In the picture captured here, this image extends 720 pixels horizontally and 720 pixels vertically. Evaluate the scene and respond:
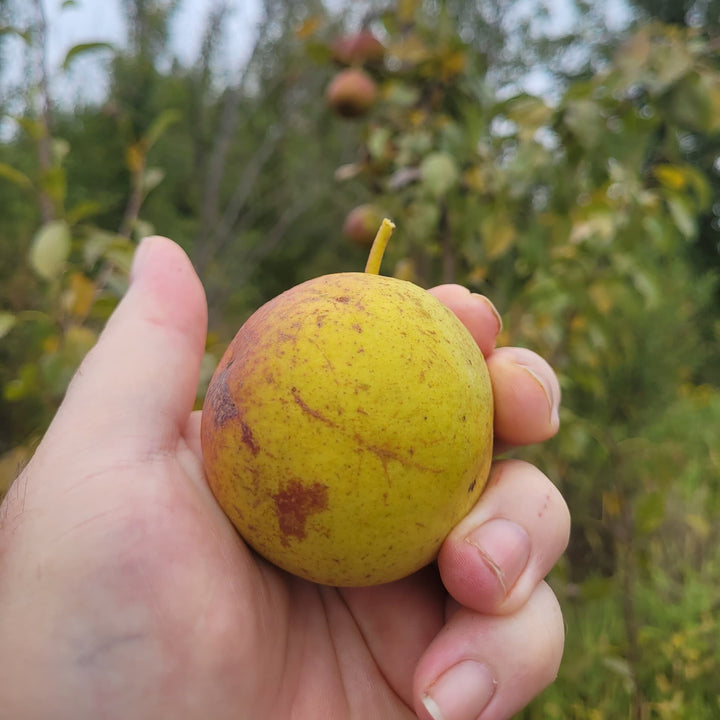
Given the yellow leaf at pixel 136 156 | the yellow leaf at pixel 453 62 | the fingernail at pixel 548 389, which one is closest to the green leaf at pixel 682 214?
the yellow leaf at pixel 453 62

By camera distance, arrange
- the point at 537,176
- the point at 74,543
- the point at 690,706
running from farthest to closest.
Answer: the point at 690,706
the point at 537,176
the point at 74,543

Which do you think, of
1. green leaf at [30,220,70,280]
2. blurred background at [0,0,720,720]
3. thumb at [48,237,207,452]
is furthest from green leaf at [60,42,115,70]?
thumb at [48,237,207,452]

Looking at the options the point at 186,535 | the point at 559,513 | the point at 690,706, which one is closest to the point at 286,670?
the point at 186,535

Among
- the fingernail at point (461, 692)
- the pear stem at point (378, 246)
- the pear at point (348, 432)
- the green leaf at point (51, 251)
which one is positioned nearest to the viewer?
the pear at point (348, 432)

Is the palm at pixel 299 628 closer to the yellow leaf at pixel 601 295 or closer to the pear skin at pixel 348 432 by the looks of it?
the pear skin at pixel 348 432

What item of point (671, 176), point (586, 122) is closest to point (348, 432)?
point (586, 122)

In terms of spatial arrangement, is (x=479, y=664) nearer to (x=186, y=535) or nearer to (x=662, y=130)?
(x=186, y=535)
